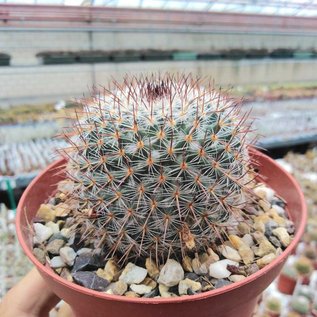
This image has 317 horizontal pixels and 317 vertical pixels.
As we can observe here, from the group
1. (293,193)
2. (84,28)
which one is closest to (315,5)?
(84,28)

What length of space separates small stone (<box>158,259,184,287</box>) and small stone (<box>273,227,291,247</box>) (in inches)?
7.4

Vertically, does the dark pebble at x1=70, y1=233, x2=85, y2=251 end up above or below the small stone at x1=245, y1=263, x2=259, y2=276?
above

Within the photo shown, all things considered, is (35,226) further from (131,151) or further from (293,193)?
(293,193)

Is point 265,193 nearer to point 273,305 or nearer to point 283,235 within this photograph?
point 283,235

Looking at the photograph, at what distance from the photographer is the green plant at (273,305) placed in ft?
3.31

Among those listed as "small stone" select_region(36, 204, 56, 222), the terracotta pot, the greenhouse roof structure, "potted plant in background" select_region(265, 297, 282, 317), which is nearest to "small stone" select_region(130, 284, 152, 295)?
"small stone" select_region(36, 204, 56, 222)

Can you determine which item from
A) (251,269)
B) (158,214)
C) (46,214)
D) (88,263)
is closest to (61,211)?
(46,214)

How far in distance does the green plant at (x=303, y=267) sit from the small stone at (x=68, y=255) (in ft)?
2.67

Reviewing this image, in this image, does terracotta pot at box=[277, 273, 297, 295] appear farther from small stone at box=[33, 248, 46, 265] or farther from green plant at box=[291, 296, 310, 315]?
small stone at box=[33, 248, 46, 265]

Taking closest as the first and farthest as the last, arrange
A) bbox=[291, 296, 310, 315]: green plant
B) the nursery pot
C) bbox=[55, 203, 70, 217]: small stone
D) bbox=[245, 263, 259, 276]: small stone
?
1. the nursery pot
2. bbox=[245, 263, 259, 276]: small stone
3. bbox=[55, 203, 70, 217]: small stone
4. bbox=[291, 296, 310, 315]: green plant

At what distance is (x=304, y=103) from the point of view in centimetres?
323

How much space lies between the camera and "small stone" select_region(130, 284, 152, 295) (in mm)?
540

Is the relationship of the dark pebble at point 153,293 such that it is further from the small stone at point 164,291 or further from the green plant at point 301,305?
the green plant at point 301,305

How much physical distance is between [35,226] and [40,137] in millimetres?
1806
